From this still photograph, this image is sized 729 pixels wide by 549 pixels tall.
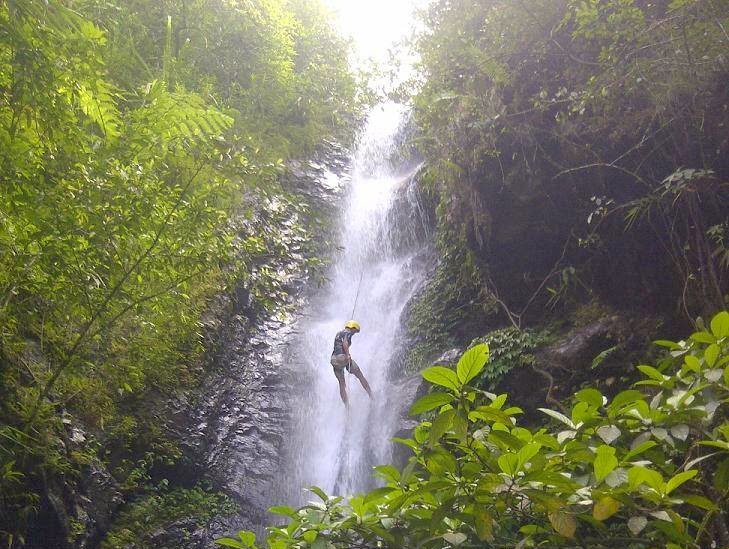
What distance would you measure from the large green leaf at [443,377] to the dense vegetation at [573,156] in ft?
14.4

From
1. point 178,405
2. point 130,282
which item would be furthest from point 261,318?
point 130,282

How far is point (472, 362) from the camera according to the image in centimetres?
165

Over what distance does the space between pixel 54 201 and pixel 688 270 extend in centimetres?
595

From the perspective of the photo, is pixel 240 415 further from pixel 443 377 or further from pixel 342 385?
pixel 443 377

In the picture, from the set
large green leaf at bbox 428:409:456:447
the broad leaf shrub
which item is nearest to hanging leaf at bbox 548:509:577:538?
the broad leaf shrub

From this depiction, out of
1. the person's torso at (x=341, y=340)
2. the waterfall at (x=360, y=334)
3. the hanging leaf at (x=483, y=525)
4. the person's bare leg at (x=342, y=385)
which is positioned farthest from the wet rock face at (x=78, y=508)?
the hanging leaf at (x=483, y=525)

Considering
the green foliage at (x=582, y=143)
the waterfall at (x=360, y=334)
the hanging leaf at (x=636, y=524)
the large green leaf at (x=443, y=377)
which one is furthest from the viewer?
the waterfall at (x=360, y=334)

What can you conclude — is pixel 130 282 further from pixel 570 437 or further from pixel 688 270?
pixel 688 270

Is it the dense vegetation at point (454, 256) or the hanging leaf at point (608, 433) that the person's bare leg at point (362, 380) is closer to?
the dense vegetation at point (454, 256)

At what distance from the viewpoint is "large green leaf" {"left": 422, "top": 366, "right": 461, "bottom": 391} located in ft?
5.51

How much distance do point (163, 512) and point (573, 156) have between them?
6993mm

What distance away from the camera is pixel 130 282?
16.1 feet

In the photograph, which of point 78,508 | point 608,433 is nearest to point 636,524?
point 608,433

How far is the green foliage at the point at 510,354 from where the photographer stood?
7070 mm
